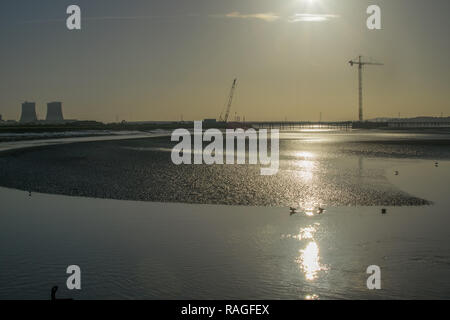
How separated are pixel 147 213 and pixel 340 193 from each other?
954 centimetres

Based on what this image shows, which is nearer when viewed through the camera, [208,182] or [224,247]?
[224,247]

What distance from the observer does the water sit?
10.1 metres

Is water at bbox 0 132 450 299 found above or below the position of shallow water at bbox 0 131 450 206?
below

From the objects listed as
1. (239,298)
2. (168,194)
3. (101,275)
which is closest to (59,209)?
(168,194)

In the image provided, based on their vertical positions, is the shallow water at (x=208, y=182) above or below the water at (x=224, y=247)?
above

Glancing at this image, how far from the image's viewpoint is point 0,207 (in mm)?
19578

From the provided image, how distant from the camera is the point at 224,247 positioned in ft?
44.3

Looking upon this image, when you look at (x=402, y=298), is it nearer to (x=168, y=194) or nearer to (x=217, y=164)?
(x=168, y=194)

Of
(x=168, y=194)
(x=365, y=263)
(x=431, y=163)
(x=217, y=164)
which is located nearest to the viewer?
A: (x=365, y=263)

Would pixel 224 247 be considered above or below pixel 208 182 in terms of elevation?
below

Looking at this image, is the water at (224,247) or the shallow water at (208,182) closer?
the water at (224,247)

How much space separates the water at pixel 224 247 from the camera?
33.2ft

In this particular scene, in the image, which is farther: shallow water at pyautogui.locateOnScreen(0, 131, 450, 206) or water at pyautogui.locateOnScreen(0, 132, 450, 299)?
shallow water at pyautogui.locateOnScreen(0, 131, 450, 206)
